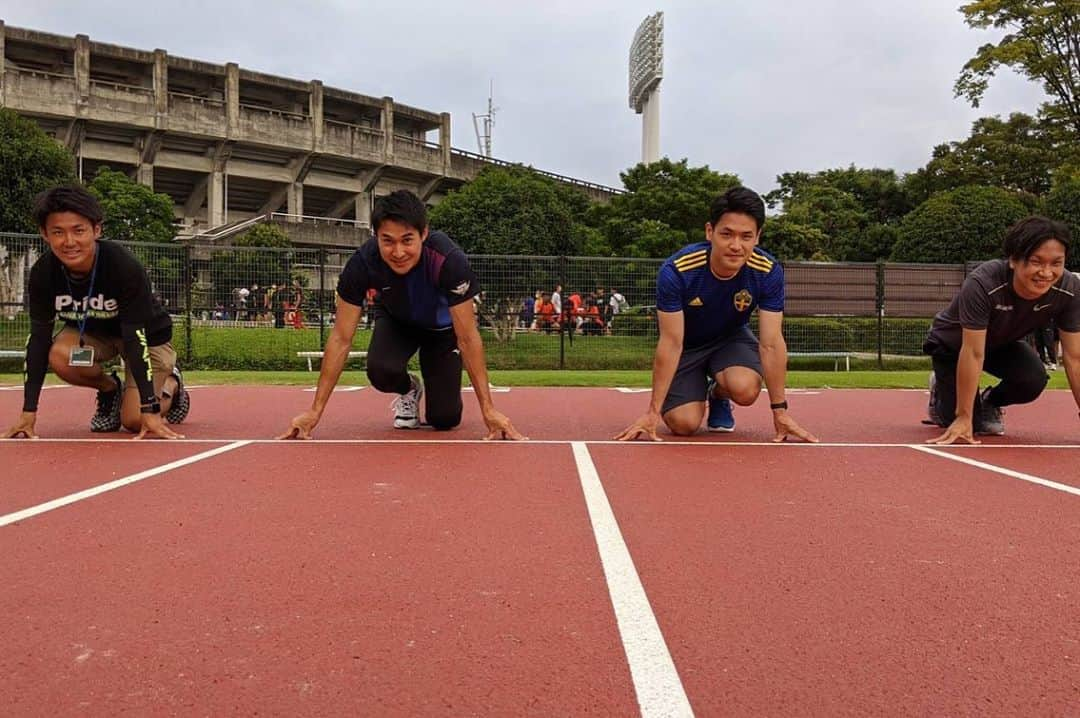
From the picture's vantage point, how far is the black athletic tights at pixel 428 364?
597cm

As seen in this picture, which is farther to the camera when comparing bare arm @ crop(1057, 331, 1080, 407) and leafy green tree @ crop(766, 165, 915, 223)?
leafy green tree @ crop(766, 165, 915, 223)

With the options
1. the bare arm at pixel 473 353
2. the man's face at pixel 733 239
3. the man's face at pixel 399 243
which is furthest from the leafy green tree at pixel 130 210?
the man's face at pixel 733 239

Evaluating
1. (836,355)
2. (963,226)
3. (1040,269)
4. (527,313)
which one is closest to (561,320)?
(527,313)

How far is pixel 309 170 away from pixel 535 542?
5011cm

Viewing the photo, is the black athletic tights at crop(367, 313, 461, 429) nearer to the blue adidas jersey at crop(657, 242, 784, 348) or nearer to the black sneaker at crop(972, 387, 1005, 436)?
the blue adidas jersey at crop(657, 242, 784, 348)

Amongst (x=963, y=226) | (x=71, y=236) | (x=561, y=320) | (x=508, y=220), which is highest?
(x=508, y=220)

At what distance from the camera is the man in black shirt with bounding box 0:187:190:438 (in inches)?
190

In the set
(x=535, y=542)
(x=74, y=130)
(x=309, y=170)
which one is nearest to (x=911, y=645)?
(x=535, y=542)

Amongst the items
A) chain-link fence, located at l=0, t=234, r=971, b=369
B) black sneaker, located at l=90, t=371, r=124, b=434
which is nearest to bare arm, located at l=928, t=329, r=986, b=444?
black sneaker, located at l=90, t=371, r=124, b=434

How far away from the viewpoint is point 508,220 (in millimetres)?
27797

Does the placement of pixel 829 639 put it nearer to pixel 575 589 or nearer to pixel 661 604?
pixel 661 604

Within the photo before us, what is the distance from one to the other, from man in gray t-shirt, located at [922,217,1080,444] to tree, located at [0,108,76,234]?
81.7ft

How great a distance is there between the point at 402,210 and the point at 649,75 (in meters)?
56.0

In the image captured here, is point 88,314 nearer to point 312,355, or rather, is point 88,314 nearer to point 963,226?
point 312,355
